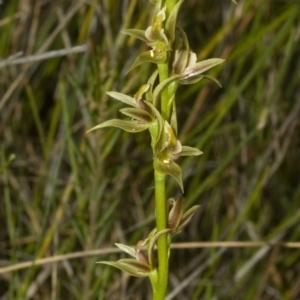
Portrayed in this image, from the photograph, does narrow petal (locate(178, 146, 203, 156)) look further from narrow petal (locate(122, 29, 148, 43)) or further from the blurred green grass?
the blurred green grass

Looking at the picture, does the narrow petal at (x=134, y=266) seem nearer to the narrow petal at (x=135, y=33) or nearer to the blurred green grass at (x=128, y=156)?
the narrow petal at (x=135, y=33)

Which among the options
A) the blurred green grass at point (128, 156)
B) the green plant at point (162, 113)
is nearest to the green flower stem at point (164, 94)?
the green plant at point (162, 113)

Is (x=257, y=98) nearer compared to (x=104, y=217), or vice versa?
(x=104, y=217)

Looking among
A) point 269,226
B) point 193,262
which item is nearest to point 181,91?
point 193,262

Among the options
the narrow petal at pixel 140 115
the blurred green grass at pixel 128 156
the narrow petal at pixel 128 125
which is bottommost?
the blurred green grass at pixel 128 156

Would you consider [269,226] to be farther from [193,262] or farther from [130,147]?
[130,147]

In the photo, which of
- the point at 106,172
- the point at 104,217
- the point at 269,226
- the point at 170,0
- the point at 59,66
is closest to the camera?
the point at 170,0

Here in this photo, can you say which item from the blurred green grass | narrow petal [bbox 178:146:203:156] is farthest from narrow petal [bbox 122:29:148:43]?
the blurred green grass
